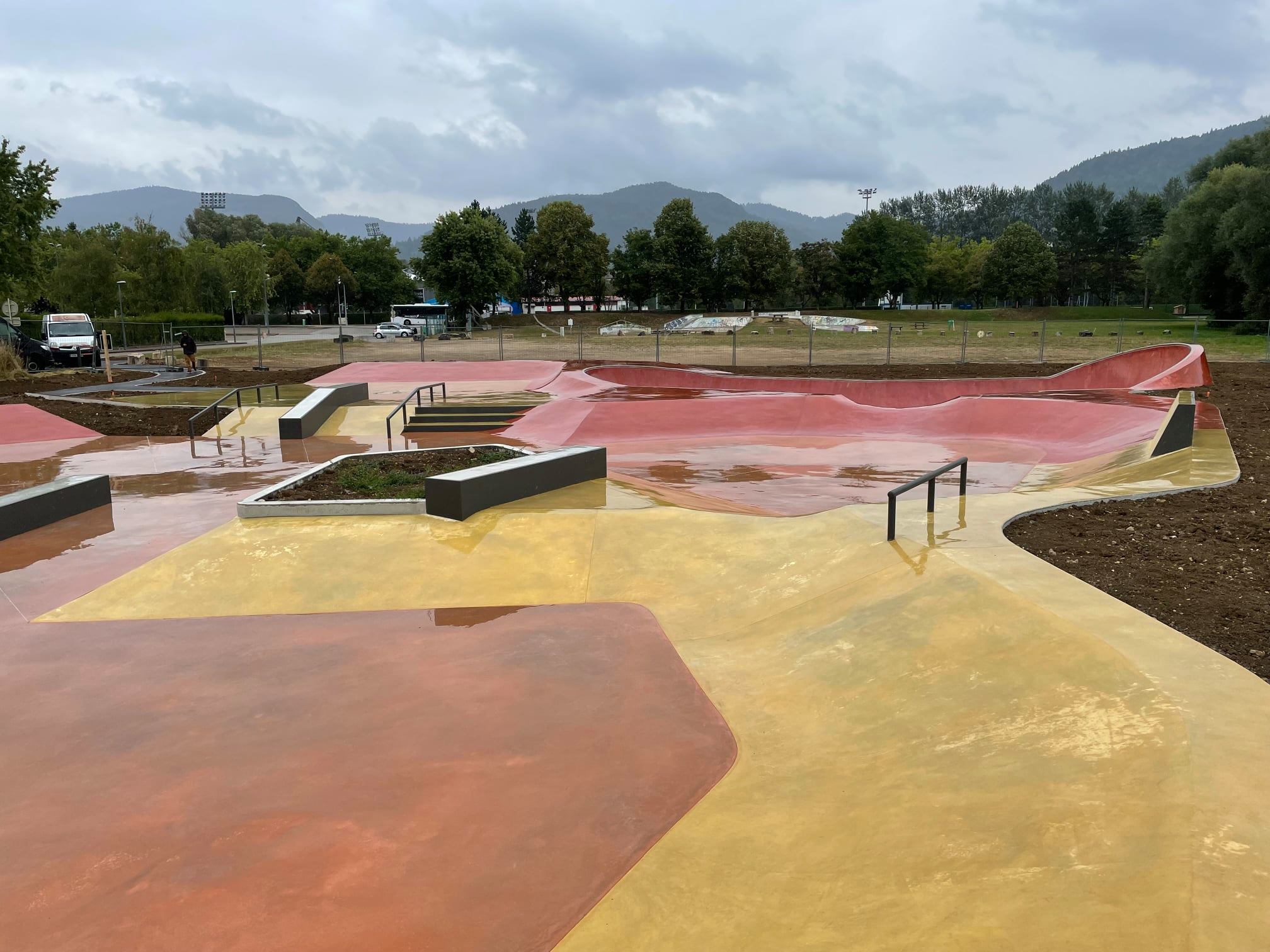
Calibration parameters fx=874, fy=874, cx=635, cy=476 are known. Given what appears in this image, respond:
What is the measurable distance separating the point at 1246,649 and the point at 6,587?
11793 millimetres

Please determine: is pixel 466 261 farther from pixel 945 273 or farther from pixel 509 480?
pixel 509 480

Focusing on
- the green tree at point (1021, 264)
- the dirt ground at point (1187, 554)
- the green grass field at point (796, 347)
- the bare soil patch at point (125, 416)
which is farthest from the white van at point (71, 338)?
the green tree at point (1021, 264)

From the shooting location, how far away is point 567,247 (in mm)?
89375

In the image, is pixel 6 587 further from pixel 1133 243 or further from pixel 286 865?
pixel 1133 243

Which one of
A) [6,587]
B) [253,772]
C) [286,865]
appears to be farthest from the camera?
[6,587]

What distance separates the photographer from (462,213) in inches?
3083

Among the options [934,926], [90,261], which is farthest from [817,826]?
[90,261]

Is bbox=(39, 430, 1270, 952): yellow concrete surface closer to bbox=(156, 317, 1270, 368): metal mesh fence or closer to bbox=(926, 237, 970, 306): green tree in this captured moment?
bbox=(156, 317, 1270, 368): metal mesh fence

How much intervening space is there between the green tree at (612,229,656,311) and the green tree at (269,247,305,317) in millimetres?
36383

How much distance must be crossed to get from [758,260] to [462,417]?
72177mm

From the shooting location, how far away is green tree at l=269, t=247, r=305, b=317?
320ft

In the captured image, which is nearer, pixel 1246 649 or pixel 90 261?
pixel 1246 649

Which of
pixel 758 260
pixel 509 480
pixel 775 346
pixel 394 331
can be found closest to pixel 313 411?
pixel 509 480

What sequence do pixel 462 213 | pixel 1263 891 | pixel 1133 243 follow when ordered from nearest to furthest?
pixel 1263 891
pixel 462 213
pixel 1133 243
